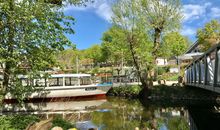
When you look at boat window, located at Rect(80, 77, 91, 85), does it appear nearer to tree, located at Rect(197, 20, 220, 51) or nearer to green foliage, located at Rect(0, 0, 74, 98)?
tree, located at Rect(197, 20, 220, 51)

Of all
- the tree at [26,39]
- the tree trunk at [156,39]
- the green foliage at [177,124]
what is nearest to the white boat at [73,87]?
the tree trunk at [156,39]

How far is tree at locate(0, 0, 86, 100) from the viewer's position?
41.1 ft

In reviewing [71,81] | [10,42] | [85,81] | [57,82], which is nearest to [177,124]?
[10,42]

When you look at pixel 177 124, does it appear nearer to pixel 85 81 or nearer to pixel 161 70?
pixel 85 81

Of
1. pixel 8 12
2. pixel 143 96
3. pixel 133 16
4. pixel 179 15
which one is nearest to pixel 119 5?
pixel 133 16

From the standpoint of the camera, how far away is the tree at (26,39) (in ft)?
41.1

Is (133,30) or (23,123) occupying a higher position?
(133,30)

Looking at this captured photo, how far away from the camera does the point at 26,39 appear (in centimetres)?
1290

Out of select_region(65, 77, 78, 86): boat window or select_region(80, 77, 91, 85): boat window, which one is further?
select_region(80, 77, 91, 85): boat window

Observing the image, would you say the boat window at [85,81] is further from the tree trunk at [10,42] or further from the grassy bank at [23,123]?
the grassy bank at [23,123]

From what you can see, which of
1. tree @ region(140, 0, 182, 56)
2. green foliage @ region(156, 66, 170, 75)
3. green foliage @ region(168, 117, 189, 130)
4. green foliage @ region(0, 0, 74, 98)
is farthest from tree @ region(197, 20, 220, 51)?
green foliage @ region(0, 0, 74, 98)

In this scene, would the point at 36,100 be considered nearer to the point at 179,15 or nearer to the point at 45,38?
the point at 179,15

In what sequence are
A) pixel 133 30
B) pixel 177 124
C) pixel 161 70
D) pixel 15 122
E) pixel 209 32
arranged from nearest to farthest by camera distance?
pixel 15 122
pixel 177 124
pixel 133 30
pixel 209 32
pixel 161 70

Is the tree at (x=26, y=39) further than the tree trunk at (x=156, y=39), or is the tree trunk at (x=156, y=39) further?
the tree trunk at (x=156, y=39)
